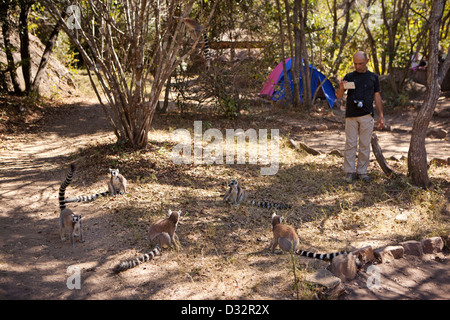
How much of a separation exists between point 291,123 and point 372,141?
17.3 feet

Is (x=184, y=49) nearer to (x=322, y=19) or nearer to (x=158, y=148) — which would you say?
(x=158, y=148)

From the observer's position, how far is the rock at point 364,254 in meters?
4.55

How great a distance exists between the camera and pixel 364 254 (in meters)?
4.57

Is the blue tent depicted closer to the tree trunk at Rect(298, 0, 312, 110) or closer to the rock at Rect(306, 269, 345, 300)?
the tree trunk at Rect(298, 0, 312, 110)

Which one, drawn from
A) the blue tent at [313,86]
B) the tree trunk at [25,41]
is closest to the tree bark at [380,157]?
the blue tent at [313,86]

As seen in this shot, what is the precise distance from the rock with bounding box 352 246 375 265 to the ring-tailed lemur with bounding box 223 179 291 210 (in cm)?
176

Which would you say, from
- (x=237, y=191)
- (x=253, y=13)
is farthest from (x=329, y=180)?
(x=253, y=13)

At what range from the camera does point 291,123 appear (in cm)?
1261

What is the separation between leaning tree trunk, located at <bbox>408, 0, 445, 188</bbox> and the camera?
21.4 feet

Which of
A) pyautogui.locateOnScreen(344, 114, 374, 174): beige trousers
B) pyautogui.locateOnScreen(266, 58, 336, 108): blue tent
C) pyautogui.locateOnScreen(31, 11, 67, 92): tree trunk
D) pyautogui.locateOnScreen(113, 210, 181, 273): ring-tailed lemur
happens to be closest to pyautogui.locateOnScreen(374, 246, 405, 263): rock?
pyautogui.locateOnScreen(113, 210, 181, 273): ring-tailed lemur

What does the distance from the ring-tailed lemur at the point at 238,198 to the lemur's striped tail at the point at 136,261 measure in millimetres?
1876

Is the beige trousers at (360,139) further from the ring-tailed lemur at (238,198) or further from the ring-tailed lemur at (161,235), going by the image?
the ring-tailed lemur at (161,235)

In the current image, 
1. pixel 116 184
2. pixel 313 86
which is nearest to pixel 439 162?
pixel 116 184

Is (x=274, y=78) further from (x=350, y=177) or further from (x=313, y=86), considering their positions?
(x=350, y=177)
